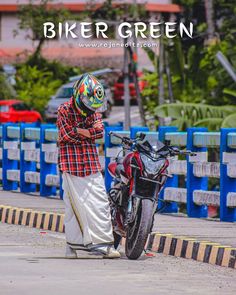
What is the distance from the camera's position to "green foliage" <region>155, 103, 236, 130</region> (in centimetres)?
2419

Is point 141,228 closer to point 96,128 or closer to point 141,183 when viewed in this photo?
point 141,183

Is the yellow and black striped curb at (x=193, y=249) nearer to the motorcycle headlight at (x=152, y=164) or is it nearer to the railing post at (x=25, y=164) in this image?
the motorcycle headlight at (x=152, y=164)

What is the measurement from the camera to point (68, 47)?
63.5m

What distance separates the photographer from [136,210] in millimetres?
12625

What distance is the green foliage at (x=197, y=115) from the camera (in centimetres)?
2419

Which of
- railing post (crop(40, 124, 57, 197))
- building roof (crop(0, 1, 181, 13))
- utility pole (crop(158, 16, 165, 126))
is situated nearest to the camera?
railing post (crop(40, 124, 57, 197))

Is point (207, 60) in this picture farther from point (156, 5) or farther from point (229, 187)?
point (156, 5)

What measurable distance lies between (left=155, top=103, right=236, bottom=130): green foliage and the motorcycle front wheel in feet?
35.2

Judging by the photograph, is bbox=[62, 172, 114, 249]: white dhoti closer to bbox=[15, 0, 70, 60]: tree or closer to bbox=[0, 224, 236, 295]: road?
bbox=[0, 224, 236, 295]: road

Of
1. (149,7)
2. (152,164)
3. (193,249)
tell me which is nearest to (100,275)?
(152,164)

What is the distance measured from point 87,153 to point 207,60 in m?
21.0

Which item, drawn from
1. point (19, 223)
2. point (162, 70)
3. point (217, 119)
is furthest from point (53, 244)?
point (162, 70)

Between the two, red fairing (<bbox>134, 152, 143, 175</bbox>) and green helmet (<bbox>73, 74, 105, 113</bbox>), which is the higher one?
green helmet (<bbox>73, 74, 105, 113</bbox>)

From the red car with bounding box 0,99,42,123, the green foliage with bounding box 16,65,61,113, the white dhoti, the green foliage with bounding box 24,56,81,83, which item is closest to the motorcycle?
the white dhoti
